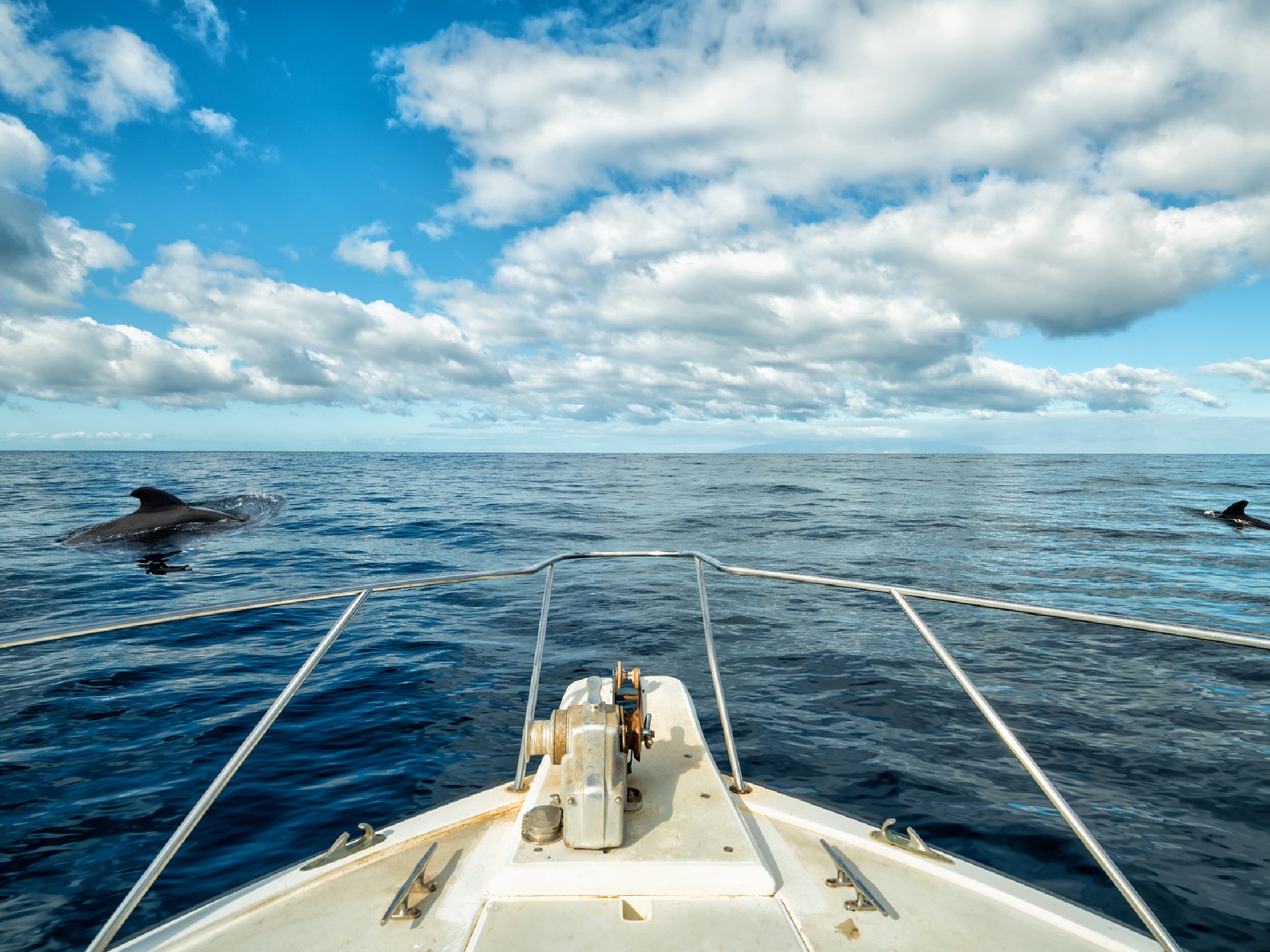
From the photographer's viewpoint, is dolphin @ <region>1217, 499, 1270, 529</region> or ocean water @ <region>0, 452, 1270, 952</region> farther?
dolphin @ <region>1217, 499, 1270, 529</region>

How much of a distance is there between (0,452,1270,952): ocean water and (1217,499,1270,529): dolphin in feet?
23.6

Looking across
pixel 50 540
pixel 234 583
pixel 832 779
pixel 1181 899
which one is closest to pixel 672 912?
pixel 832 779

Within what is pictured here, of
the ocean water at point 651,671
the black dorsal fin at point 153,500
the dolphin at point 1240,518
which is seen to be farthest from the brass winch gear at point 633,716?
the dolphin at point 1240,518

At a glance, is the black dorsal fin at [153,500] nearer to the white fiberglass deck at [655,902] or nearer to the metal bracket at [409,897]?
the white fiberglass deck at [655,902]

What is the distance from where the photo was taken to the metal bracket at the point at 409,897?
2.22 m

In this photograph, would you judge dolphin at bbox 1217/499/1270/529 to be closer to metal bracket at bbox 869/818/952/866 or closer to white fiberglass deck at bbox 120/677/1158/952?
metal bracket at bbox 869/818/952/866

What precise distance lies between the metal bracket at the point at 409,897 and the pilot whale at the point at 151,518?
19.4 m

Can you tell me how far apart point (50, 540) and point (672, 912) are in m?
21.6

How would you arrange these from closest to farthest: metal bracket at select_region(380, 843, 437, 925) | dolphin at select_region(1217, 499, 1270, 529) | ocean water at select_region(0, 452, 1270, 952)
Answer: metal bracket at select_region(380, 843, 437, 925) → ocean water at select_region(0, 452, 1270, 952) → dolphin at select_region(1217, 499, 1270, 529)

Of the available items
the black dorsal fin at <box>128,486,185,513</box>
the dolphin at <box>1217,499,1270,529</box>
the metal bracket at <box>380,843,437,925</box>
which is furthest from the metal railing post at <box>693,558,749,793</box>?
the dolphin at <box>1217,499,1270,529</box>

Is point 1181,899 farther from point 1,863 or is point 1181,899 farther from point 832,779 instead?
point 1,863

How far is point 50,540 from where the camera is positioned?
669 inches

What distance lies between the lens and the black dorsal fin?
1888 centimetres

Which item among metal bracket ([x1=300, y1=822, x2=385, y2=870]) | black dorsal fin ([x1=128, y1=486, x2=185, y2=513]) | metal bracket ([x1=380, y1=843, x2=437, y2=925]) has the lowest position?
black dorsal fin ([x1=128, y1=486, x2=185, y2=513])
